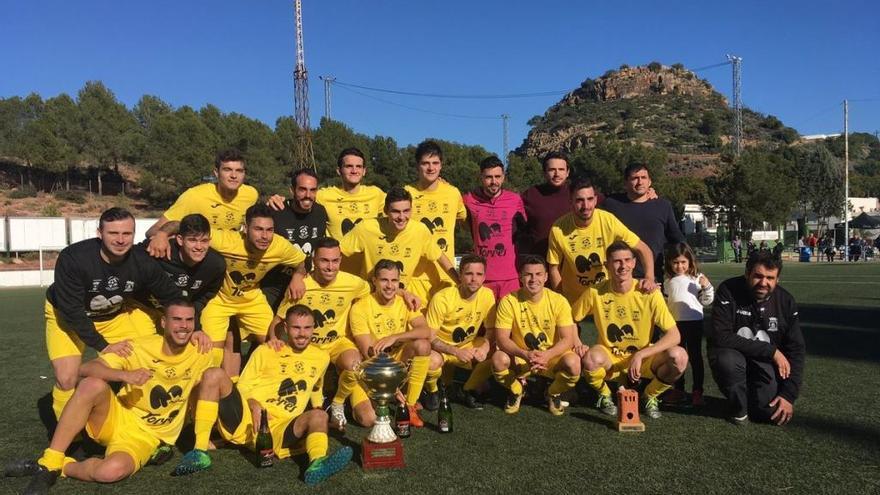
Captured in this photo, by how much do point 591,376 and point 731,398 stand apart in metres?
0.94

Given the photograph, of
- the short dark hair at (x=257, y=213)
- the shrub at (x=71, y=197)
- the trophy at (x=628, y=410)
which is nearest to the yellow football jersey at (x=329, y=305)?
the short dark hair at (x=257, y=213)

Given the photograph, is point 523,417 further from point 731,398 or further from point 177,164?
point 177,164

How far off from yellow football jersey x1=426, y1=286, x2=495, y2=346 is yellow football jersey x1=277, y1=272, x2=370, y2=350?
67cm

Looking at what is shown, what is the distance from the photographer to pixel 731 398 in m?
4.14

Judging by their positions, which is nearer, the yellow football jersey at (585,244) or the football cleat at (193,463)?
the football cleat at (193,463)

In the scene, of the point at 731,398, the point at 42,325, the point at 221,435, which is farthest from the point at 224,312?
the point at 42,325

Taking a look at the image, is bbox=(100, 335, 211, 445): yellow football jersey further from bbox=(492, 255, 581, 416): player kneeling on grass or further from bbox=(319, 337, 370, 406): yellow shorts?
bbox=(492, 255, 581, 416): player kneeling on grass

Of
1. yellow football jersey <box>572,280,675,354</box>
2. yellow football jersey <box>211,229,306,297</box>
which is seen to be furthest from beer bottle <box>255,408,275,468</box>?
yellow football jersey <box>572,280,675,354</box>

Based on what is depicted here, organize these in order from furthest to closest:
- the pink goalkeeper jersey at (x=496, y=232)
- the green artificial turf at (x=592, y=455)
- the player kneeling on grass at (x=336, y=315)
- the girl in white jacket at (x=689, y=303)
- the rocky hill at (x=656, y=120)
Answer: the rocky hill at (x=656, y=120)
the pink goalkeeper jersey at (x=496, y=232)
the girl in white jacket at (x=689, y=303)
the player kneeling on grass at (x=336, y=315)
the green artificial turf at (x=592, y=455)

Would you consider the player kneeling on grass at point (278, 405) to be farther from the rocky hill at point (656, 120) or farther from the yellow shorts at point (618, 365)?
the rocky hill at point (656, 120)

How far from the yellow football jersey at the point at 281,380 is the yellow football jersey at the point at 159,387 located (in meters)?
0.33

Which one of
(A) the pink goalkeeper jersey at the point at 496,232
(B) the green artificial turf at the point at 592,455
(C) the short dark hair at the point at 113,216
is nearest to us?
(B) the green artificial turf at the point at 592,455

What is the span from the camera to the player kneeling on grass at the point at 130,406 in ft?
10.7

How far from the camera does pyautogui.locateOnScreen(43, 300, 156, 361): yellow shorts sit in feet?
13.0
